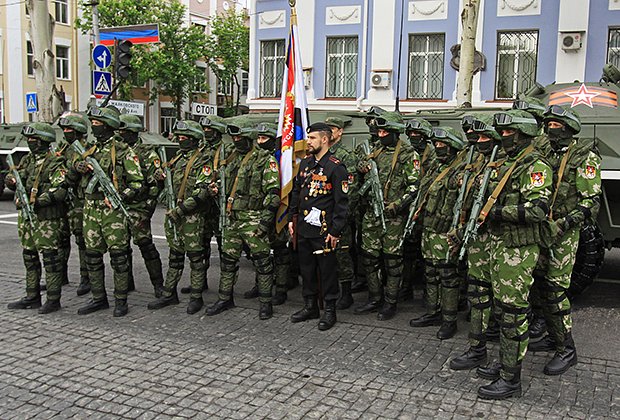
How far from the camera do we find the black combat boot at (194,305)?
6.48 meters

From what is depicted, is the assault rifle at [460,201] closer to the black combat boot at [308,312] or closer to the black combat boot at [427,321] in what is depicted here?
the black combat boot at [427,321]

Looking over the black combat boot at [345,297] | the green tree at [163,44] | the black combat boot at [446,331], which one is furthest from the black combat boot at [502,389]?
the green tree at [163,44]

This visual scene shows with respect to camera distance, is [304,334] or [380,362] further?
[304,334]

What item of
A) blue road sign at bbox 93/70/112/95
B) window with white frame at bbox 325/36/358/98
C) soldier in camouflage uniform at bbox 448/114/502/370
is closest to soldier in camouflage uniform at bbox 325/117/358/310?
soldier in camouflage uniform at bbox 448/114/502/370

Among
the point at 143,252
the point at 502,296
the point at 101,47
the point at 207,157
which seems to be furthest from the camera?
the point at 101,47

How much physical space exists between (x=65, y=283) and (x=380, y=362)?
4.18 m

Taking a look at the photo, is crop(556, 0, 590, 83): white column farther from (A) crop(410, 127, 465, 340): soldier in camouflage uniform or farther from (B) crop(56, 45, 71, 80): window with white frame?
(B) crop(56, 45, 71, 80): window with white frame

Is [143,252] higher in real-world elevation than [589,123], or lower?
lower

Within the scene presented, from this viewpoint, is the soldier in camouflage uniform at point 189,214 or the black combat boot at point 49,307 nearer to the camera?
the soldier in camouflage uniform at point 189,214

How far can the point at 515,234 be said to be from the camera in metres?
4.39

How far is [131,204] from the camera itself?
691 centimetres

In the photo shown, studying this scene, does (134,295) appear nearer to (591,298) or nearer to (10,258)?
(10,258)

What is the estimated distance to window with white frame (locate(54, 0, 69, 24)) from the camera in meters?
32.6

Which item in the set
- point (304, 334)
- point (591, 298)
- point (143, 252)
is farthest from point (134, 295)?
point (591, 298)
